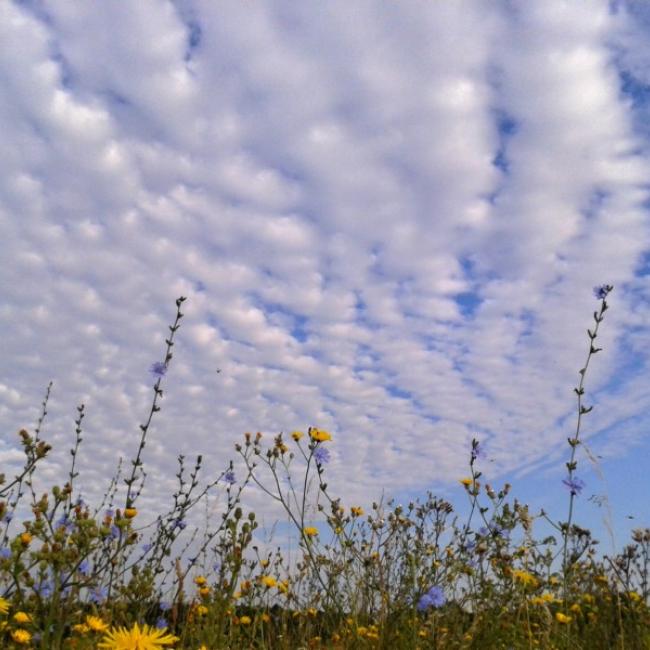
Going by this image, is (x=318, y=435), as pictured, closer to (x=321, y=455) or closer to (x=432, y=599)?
(x=321, y=455)


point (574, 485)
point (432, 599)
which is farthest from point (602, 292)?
point (432, 599)

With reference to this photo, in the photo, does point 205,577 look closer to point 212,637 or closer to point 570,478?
point 212,637

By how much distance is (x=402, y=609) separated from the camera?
3.59m

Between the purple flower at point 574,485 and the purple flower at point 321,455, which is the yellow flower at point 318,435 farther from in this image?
the purple flower at point 574,485

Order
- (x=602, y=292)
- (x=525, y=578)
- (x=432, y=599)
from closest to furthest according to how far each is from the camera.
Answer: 1. (x=432, y=599)
2. (x=525, y=578)
3. (x=602, y=292)

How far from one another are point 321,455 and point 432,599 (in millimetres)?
1223

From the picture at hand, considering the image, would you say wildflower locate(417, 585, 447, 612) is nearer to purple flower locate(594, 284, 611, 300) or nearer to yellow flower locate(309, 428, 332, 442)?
yellow flower locate(309, 428, 332, 442)

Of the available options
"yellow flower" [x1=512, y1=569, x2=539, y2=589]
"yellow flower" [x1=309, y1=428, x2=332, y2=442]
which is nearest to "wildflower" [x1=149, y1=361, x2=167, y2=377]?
"yellow flower" [x1=309, y1=428, x2=332, y2=442]

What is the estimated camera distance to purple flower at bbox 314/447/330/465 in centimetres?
452

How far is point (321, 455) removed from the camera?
4543 millimetres

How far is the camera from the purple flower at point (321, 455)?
4.52 m

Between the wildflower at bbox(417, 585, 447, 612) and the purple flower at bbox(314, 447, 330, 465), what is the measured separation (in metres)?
1.12

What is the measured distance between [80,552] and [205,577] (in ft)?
9.38

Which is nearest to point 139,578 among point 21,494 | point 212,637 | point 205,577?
point 212,637
